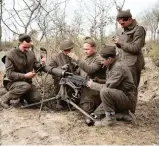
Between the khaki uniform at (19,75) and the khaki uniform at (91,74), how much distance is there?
769 millimetres

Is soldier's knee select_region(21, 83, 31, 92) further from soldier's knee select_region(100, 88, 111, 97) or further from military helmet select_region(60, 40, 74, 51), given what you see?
soldier's knee select_region(100, 88, 111, 97)

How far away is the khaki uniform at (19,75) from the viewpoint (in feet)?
22.8

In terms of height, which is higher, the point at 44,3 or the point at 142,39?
the point at 44,3

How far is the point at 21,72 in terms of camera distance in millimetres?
7160

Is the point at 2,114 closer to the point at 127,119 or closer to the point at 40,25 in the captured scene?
the point at 127,119

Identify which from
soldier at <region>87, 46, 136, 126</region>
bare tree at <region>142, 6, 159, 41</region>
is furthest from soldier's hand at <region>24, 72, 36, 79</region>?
bare tree at <region>142, 6, 159, 41</region>

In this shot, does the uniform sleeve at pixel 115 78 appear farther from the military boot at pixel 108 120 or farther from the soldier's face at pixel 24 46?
the soldier's face at pixel 24 46

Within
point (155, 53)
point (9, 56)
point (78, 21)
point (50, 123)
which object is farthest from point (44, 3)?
point (155, 53)

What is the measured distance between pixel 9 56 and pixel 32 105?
100 centimetres

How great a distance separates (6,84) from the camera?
727 centimetres

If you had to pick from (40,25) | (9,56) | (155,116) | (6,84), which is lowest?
(155,116)

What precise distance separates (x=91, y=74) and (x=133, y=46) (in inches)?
34.8

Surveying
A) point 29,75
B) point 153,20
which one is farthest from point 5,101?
point 153,20

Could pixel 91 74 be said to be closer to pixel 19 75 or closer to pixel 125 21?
pixel 125 21
